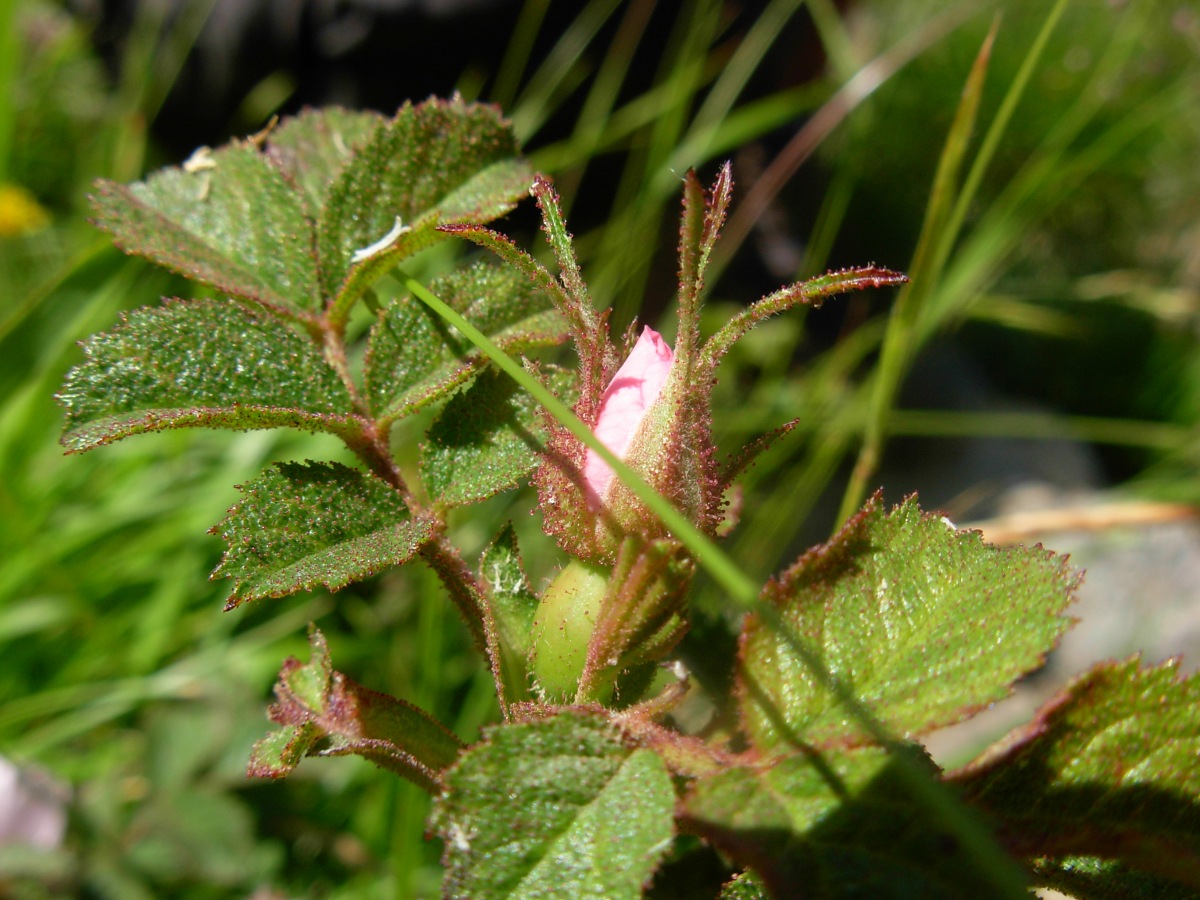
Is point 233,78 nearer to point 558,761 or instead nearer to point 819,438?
point 819,438

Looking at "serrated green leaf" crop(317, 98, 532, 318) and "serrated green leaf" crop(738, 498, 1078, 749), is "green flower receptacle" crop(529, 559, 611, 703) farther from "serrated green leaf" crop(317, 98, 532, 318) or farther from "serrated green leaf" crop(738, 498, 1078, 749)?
"serrated green leaf" crop(317, 98, 532, 318)

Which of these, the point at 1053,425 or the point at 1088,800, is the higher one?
the point at 1053,425

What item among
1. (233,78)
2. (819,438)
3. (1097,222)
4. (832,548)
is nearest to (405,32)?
(233,78)

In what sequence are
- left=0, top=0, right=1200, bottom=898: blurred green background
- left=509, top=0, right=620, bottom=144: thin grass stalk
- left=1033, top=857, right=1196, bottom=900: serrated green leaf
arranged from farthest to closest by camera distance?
left=509, top=0, right=620, bottom=144: thin grass stalk, left=0, top=0, right=1200, bottom=898: blurred green background, left=1033, top=857, right=1196, bottom=900: serrated green leaf

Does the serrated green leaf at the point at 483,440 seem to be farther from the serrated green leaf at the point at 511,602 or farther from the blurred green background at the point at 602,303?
the blurred green background at the point at 602,303

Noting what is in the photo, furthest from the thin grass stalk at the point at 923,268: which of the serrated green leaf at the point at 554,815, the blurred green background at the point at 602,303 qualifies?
the serrated green leaf at the point at 554,815

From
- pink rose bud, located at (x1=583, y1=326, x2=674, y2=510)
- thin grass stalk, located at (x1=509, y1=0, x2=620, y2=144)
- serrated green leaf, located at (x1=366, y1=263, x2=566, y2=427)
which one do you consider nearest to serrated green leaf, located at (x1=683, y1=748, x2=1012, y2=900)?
pink rose bud, located at (x1=583, y1=326, x2=674, y2=510)
